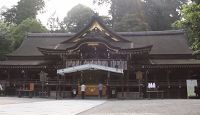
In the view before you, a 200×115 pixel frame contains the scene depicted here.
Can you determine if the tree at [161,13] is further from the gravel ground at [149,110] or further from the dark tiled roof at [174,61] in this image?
the gravel ground at [149,110]

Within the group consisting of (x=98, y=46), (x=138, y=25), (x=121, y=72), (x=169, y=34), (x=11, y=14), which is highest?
(x=11, y=14)

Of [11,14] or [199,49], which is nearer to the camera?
[199,49]

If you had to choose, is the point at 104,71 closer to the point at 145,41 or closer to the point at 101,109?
the point at 145,41

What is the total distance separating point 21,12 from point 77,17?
1122 centimetres

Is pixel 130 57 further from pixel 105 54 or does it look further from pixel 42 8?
pixel 42 8

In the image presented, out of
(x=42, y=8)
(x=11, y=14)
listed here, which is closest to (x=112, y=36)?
(x=11, y=14)

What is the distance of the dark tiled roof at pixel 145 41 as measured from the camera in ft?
119

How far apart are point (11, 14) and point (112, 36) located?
4086cm

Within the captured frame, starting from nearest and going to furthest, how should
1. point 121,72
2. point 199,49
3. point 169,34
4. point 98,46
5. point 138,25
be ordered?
1. point 199,49
2. point 121,72
3. point 98,46
4. point 169,34
5. point 138,25

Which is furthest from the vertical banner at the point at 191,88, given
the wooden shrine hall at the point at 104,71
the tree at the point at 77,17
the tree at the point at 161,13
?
the tree at the point at 77,17

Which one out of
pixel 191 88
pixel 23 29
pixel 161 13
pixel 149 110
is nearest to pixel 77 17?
pixel 23 29

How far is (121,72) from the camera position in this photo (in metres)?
29.3

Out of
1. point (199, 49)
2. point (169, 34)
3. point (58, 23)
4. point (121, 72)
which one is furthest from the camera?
point (58, 23)

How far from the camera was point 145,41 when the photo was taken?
38438 millimetres
